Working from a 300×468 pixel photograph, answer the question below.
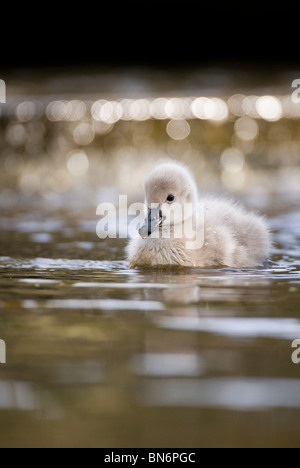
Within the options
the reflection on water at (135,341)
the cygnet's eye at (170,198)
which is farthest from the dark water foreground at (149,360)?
the cygnet's eye at (170,198)

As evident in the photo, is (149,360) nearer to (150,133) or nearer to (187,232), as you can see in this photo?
(187,232)

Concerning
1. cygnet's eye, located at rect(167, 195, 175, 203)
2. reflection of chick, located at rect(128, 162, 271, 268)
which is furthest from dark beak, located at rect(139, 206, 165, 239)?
cygnet's eye, located at rect(167, 195, 175, 203)

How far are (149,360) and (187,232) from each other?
8.07 feet

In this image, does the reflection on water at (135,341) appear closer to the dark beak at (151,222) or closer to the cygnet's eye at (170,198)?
the dark beak at (151,222)

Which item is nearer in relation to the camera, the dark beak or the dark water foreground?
the dark water foreground

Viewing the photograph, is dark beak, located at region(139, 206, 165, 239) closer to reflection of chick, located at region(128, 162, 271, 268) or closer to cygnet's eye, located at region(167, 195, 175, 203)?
reflection of chick, located at region(128, 162, 271, 268)

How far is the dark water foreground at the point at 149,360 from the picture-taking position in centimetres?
183

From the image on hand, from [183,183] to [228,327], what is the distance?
216 cm

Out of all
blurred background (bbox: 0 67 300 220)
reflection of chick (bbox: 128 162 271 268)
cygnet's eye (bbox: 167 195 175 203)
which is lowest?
reflection of chick (bbox: 128 162 271 268)

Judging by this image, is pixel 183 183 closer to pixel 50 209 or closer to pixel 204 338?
pixel 204 338

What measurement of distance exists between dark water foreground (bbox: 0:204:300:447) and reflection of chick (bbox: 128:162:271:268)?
14.9 inches

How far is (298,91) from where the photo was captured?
1184 cm

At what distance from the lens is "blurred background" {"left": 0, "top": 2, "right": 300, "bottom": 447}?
196 centimetres

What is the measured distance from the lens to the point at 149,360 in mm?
2328
